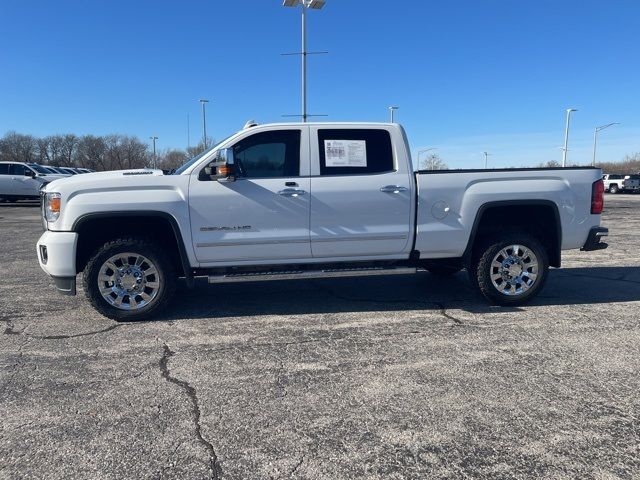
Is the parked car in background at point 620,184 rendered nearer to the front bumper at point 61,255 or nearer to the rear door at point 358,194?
the rear door at point 358,194

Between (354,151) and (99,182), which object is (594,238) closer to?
(354,151)

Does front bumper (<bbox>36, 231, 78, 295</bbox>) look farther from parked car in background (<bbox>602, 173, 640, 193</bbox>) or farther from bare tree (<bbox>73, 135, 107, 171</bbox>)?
bare tree (<bbox>73, 135, 107, 171</bbox>)

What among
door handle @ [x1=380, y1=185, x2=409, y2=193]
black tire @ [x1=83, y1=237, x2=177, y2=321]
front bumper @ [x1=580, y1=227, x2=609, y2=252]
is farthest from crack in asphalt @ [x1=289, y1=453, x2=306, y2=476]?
front bumper @ [x1=580, y1=227, x2=609, y2=252]

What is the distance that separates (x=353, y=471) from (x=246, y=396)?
Result: 3.56ft

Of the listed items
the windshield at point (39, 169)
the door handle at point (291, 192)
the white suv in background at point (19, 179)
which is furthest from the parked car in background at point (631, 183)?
the door handle at point (291, 192)

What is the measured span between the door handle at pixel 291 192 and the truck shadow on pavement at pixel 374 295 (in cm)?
132

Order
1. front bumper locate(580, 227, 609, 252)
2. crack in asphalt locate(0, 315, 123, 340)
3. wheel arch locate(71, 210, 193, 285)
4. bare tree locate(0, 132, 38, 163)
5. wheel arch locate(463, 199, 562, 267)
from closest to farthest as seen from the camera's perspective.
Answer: crack in asphalt locate(0, 315, 123, 340) < wheel arch locate(71, 210, 193, 285) < wheel arch locate(463, 199, 562, 267) < front bumper locate(580, 227, 609, 252) < bare tree locate(0, 132, 38, 163)

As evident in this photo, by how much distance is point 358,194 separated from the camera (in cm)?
515

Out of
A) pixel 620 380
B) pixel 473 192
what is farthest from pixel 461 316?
pixel 620 380

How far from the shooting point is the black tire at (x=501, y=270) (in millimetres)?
5430

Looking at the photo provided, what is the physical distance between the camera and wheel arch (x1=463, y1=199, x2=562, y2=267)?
538cm

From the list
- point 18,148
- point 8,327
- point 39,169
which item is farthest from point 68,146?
point 8,327

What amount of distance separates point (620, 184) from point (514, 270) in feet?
142

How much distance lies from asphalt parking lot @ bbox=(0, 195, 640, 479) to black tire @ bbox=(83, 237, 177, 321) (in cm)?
17
